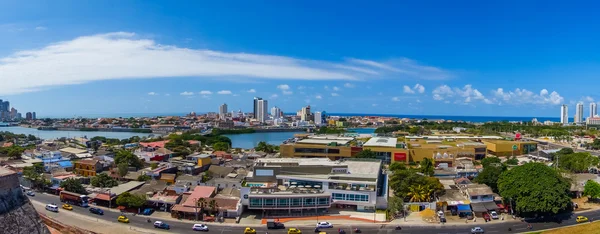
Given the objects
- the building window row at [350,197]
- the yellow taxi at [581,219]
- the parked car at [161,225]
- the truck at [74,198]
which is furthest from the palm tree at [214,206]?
the yellow taxi at [581,219]

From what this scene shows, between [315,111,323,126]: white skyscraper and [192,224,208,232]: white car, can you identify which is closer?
[192,224,208,232]: white car

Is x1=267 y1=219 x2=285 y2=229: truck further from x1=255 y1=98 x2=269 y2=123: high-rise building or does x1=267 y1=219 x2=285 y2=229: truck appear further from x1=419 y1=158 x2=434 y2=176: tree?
x1=255 y1=98 x2=269 y2=123: high-rise building

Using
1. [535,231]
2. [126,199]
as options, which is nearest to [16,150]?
[126,199]

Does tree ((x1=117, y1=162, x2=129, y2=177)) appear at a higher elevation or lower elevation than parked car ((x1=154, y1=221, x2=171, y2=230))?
higher

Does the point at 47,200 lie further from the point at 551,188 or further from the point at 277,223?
the point at 551,188

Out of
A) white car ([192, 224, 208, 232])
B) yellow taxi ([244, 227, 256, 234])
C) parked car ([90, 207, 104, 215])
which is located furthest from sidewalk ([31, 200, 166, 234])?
yellow taxi ([244, 227, 256, 234])

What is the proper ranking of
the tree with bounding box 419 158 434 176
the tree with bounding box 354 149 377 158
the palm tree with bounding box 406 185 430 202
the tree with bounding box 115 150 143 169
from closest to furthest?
the palm tree with bounding box 406 185 430 202 → the tree with bounding box 419 158 434 176 → the tree with bounding box 115 150 143 169 → the tree with bounding box 354 149 377 158

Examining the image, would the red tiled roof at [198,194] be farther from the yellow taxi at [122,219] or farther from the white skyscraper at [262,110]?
the white skyscraper at [262,110]
